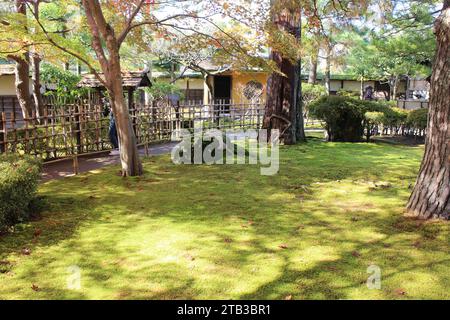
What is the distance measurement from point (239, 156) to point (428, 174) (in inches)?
251

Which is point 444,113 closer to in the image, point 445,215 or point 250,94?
point 445,215

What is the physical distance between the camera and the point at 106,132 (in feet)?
39.5

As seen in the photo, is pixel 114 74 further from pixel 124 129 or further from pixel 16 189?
pixel 16 189

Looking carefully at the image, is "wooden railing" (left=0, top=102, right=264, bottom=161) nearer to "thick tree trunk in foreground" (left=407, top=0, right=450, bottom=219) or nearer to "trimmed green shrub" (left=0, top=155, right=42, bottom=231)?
"trimmed green shrub" (left=0, top=155, right=42, bottom=231)

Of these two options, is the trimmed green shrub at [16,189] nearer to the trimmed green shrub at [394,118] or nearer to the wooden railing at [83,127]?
the wooden railing at [83,127]

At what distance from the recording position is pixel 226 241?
5055 millimetres

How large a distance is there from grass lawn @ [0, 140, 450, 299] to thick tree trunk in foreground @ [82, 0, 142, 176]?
0.49m

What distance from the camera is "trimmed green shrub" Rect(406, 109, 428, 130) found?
14859 mm

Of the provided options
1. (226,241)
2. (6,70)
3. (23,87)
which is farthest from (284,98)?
(6,70)

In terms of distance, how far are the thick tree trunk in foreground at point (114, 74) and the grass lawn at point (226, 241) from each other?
1.60ft

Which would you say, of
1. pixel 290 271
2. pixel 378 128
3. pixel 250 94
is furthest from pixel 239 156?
pixel 250 94

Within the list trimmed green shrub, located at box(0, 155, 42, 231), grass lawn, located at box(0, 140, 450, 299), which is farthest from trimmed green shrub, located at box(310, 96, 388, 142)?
trimmed green shrub, located at box(0, 155, 42, 231)

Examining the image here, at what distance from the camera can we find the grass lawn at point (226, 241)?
385cm

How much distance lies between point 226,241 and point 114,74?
15.4ft
